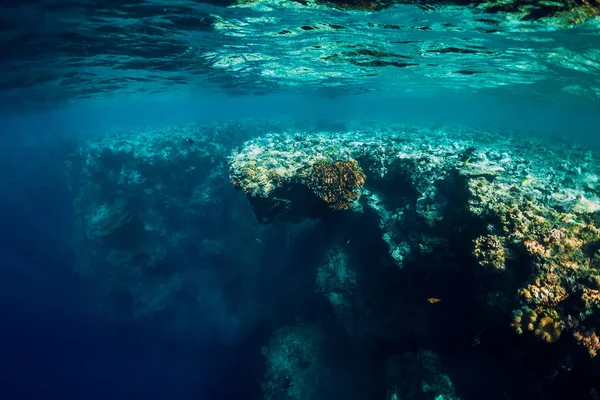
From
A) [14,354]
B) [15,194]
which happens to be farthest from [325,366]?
[15,194]

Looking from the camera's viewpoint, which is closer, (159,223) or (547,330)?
(547,330)

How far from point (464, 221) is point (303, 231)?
8780 mm

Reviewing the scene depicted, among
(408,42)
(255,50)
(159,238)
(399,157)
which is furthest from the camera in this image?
(159,238)

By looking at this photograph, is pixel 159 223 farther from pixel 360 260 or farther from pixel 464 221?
pixel 464 221

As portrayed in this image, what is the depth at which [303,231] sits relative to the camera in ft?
51.6

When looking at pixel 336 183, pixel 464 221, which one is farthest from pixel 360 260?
pixel 464 221

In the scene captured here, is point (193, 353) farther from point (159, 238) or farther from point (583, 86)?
point (583, 86)

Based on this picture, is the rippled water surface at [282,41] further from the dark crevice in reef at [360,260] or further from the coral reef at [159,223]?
the coral reef at [159,223]

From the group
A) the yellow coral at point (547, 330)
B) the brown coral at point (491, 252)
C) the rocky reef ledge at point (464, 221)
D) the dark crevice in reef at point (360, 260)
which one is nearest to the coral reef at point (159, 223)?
the dark crevice in reef at point (360, 260)

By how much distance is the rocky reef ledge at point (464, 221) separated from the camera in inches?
231

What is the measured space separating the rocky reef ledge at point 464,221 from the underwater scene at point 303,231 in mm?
63

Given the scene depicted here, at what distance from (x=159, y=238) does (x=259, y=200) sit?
1637 centimetres

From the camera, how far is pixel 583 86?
28297 millimetres

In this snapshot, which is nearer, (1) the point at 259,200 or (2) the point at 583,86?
(1) the point at 259,200
